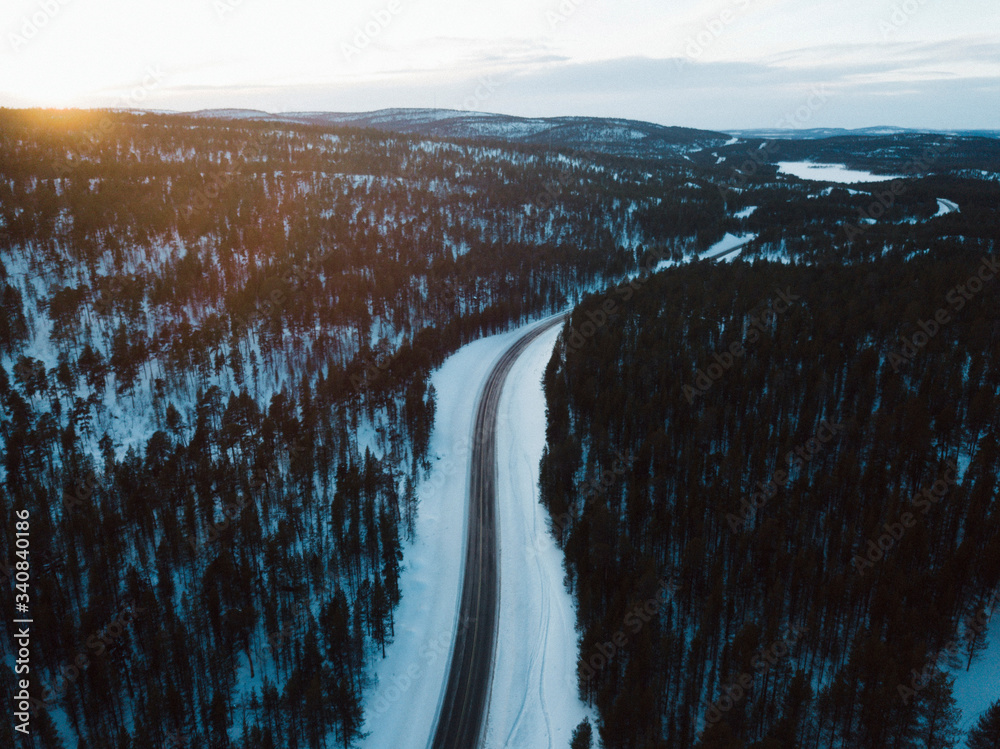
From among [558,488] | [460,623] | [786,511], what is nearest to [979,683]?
[786,511]

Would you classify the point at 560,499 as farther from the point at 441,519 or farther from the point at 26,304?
the point at 26,304

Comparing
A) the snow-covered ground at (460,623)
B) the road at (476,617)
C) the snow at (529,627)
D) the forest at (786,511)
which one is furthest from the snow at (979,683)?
the road at (476,617)

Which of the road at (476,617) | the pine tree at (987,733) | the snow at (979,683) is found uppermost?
the pine tree at (987,733)

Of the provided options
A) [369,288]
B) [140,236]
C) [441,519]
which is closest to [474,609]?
[441,519]

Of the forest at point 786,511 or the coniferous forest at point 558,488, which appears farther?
the coniferous forest at point 558,488

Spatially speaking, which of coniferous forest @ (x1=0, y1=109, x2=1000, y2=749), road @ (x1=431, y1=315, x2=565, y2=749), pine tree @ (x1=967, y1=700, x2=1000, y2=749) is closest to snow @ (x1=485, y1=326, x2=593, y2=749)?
road @ (x1=431, y1=315, x2=565, y2=749)

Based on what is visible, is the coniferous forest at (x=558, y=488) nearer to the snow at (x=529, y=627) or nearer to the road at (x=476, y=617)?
the snow at (x=529, y=627)

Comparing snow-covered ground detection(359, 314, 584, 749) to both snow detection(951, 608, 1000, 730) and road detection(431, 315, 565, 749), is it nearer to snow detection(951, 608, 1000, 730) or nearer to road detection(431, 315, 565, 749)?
road detection(431, 315, 565, 749)
